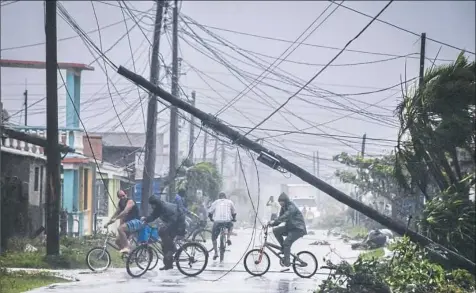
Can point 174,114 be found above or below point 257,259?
above

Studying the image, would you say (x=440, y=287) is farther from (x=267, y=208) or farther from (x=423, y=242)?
(x=267, y=208)

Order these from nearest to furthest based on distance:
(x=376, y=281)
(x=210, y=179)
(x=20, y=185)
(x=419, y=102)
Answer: (x=376, y=281) → (x=419, y=102) → (x=20, y=185) → (x=210, y=179)

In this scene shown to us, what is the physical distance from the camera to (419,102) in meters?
18.6

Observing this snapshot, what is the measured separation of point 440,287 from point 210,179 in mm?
20678

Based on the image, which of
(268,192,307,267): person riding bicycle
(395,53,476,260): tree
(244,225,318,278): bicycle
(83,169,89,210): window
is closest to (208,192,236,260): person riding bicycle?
(268,192,307,267): person riding bicycle

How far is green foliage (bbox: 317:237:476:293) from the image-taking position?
1427 centimetres

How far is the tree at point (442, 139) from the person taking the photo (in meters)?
18.2

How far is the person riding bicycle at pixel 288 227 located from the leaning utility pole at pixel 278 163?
4.11ft

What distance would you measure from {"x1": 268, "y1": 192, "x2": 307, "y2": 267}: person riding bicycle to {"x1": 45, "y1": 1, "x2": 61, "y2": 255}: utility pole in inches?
214

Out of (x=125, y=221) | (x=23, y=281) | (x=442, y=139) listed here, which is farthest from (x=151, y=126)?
(x=23, y=281)

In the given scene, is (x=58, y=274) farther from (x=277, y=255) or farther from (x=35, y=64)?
(x=35, y=64)

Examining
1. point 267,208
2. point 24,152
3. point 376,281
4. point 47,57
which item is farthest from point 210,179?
point 376,281

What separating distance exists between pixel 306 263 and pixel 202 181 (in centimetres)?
1672

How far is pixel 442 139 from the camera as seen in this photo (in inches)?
749
